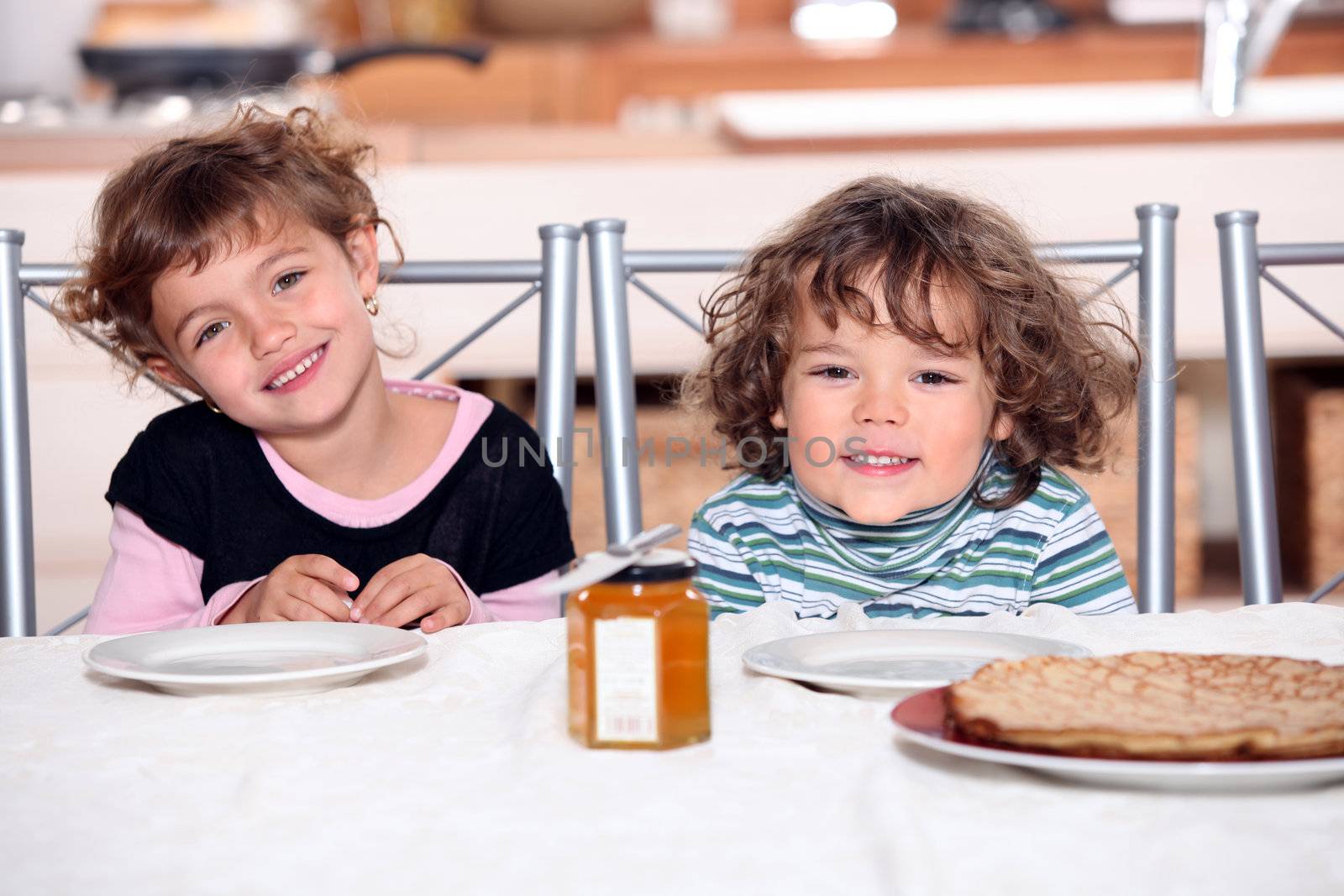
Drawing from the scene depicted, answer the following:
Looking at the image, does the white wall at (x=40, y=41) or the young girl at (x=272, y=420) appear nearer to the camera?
the young girl at (x=272, y=420)

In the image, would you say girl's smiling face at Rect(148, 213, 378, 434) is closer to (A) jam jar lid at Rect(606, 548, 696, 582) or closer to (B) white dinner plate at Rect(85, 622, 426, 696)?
(B) white dinner plate at Rect(85, 622, 426, 696)

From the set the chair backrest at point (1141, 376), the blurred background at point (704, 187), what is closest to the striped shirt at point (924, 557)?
the chair backrest at point (1141, 376)

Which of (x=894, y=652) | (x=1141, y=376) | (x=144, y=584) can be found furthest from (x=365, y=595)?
Answer: (x=1141, y=376)

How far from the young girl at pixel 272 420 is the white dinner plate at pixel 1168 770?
0.55m

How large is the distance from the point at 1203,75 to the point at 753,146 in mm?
726

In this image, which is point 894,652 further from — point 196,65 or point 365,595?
point 196,65

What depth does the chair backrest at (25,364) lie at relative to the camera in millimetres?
1217

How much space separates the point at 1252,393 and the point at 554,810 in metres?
0.95

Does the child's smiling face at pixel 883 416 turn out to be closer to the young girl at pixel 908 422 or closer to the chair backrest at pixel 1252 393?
the young girl at pixel 908 422

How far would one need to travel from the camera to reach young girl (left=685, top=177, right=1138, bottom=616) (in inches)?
41.9

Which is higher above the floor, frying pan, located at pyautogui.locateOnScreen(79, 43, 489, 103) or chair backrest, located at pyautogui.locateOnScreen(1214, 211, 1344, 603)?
frying pan, located at pyautogui.locateOnScreen(79, 43, 489, 103)

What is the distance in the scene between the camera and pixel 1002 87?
2.81 metres

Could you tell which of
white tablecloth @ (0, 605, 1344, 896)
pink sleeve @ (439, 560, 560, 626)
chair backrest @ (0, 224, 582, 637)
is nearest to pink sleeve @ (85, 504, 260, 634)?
chair backrest @ (0, 224, 582, 637)

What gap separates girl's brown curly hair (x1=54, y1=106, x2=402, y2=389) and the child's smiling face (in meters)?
0.45
